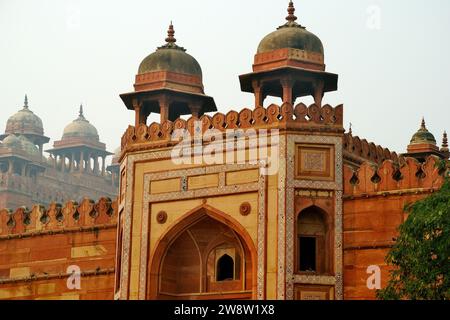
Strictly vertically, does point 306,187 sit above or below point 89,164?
below

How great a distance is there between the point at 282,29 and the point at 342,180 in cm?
302

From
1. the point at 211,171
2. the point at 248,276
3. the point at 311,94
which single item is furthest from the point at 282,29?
the point at 248,276

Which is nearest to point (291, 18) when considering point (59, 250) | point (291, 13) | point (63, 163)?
point (291, 13)

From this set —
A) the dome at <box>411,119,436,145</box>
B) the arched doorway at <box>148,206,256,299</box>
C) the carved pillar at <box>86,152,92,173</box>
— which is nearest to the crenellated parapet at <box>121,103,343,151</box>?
the arched doorway at <box>148,206,256,299</box>

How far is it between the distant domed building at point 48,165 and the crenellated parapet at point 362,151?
1352 inches

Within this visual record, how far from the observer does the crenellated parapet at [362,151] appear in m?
20.6

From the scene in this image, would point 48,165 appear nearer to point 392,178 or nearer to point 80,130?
point 80,130

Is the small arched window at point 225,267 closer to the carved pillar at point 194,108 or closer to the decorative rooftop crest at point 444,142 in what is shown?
the carved pillar at point 194,108

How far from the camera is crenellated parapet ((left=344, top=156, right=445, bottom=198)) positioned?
1955cm

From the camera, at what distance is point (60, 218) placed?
23.1 metres

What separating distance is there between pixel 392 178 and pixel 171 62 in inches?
187

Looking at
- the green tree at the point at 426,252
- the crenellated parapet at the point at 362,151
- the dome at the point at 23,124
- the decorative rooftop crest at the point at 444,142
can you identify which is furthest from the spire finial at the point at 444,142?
the dome at the point at 23,124
